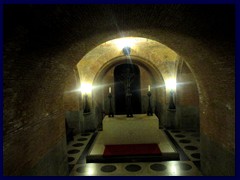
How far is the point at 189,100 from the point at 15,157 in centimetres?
973

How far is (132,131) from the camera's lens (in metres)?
8.27

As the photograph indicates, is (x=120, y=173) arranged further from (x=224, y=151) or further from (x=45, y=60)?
(x=45, y=60)

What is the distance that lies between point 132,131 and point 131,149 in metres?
0.84

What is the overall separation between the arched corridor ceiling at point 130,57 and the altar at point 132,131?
155 inches

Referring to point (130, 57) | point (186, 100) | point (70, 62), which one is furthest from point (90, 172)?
point (186, 100)

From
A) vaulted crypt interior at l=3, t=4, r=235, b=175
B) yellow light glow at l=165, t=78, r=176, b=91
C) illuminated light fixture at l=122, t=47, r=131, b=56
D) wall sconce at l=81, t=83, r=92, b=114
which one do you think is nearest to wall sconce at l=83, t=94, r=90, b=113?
wall sconce at l=81, t=83, r=92, b=114

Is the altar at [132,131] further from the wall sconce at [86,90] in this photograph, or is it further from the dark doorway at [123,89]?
the dark doorway at [123,89]

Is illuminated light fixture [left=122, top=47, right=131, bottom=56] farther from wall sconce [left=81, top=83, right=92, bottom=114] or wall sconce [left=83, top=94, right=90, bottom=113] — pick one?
wall sconce [left=83, top=94, right=90, bottom=113]

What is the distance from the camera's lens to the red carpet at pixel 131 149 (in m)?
7.26

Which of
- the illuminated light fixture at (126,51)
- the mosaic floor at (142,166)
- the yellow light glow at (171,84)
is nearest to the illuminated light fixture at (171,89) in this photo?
the yellow light glow at (171,84)

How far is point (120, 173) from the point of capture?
245 inches

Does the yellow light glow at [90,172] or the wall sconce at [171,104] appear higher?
the wall sconce at [171,104]

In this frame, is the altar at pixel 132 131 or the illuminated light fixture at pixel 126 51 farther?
the illuminated light fixture at pixel 126 51

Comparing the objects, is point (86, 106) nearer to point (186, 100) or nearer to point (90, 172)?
point (90, 172)
